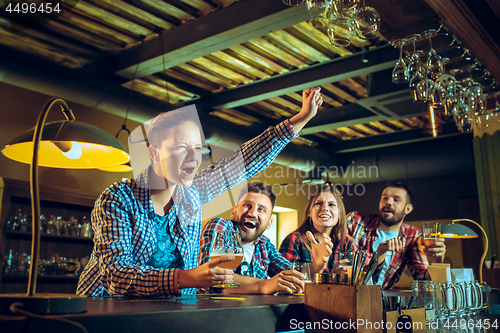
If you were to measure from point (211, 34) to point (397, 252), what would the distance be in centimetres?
211

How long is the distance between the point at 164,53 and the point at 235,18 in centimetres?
76

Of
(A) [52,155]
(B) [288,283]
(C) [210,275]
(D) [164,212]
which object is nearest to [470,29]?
(B) [288,283]

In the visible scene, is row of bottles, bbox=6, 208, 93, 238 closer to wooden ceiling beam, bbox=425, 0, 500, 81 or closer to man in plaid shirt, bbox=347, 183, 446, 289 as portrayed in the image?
man in plaid shirt, bbox=347, 183, 446, 289

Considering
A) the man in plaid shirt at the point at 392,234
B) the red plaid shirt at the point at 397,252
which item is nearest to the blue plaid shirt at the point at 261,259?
the red plaid shirt at the point at 397,252

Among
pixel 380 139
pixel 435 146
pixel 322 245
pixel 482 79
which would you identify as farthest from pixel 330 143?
pixel 322 245

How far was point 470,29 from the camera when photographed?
2363 millimetres

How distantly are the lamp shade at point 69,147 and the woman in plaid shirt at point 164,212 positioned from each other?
1.28ft

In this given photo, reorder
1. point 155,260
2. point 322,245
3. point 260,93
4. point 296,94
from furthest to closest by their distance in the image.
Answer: point 296,94
point 260,93
point 322,245
point 155,260

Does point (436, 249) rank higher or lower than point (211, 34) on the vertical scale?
lower

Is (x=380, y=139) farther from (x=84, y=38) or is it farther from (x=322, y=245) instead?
(x=322, y=245)

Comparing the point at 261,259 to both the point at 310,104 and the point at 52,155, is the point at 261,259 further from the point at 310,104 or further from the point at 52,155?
the point at 52,155

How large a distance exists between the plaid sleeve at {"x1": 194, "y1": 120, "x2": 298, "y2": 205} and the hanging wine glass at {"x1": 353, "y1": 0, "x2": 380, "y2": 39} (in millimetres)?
574

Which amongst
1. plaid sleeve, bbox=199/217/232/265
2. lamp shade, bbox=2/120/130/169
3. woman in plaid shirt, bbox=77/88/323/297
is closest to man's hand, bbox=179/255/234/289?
woman in plaid shirt, bbox=77/88/323/297

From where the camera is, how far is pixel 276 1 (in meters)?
2.90
